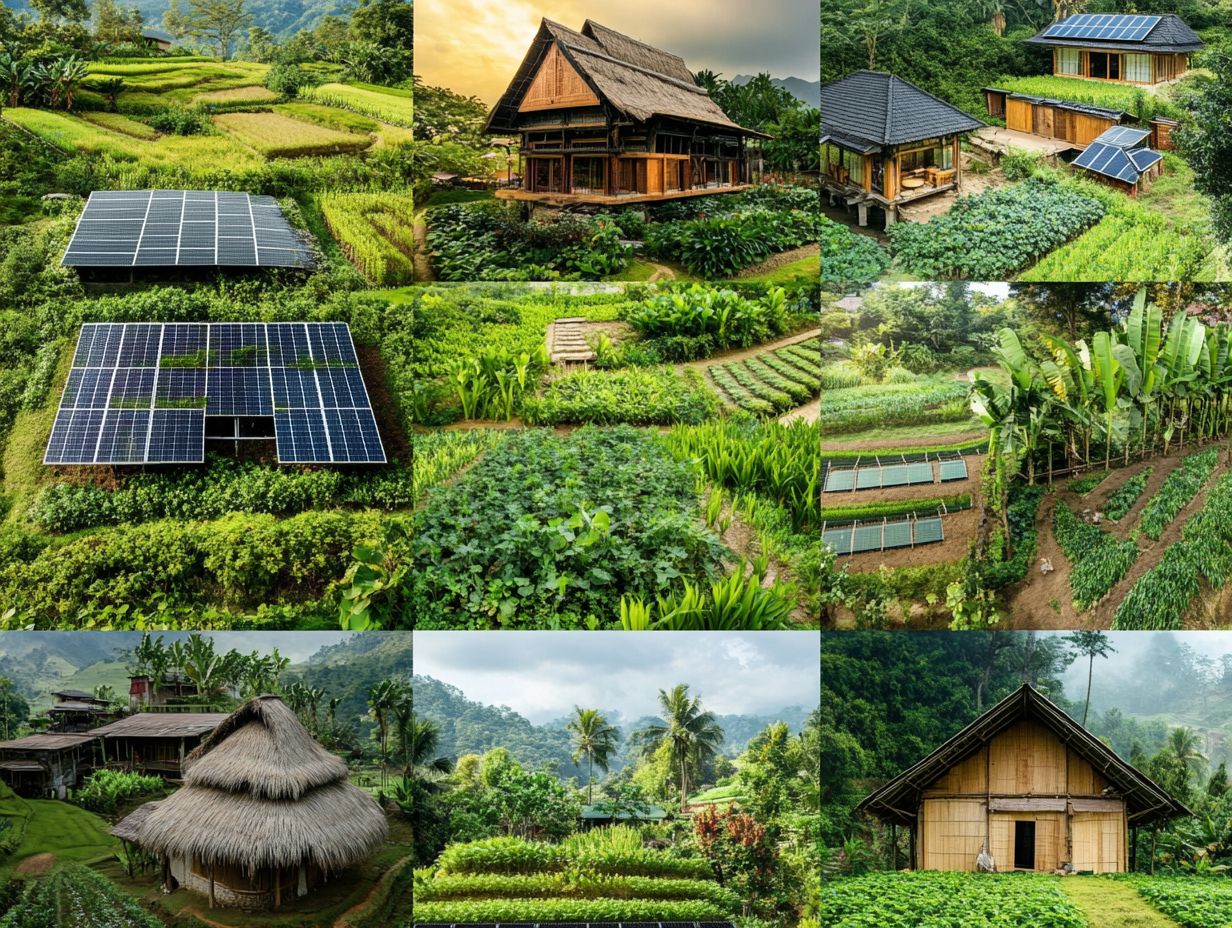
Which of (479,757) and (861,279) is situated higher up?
(861,279)

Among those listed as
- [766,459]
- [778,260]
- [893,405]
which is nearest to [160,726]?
[766,459]

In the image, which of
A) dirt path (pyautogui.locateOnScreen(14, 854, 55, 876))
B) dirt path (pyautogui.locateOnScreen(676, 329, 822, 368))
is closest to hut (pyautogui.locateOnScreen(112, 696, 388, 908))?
dirt path (pyautogui.locateOnScreen(14, 854, 55, 876))

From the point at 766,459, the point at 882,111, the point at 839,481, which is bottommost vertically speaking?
the point at 839,481

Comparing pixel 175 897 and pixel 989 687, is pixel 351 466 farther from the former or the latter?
pixel 989 687

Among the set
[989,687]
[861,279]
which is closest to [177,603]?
[861,279]

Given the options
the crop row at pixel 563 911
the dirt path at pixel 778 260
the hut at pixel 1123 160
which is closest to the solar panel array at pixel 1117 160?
the hut at pixel 1123 160

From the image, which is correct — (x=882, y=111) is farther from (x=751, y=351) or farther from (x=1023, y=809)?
(x=1023, y=809)
